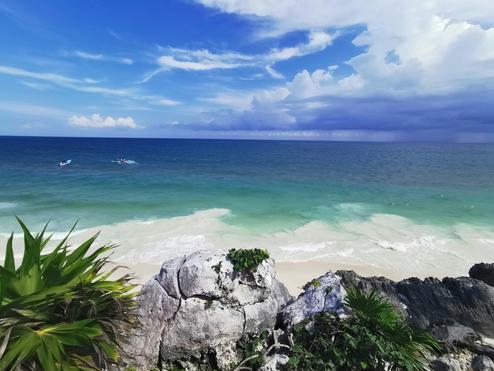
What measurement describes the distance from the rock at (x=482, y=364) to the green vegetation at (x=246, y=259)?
420 cm

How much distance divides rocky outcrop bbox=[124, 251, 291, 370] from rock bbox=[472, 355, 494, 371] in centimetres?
366

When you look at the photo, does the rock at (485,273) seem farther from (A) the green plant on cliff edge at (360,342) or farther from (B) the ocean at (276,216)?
(A) the green plant on cliff edge at (360,342)

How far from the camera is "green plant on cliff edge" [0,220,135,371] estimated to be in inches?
141

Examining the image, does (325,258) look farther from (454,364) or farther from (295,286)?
(454,364)

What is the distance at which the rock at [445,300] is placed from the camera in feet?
28.0

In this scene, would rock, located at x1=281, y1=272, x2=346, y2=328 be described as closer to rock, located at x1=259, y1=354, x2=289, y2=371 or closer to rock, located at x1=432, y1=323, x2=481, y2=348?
rock, located at x1=259, y1=354, x2=289, y2=371

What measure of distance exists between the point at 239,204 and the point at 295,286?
54.6 ft

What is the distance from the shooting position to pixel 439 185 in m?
41.4

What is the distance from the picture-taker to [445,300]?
8977 mm

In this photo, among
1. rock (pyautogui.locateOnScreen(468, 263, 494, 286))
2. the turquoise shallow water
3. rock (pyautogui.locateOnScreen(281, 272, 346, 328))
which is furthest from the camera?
the turquoise shallow water

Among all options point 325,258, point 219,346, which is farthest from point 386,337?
point 325,258

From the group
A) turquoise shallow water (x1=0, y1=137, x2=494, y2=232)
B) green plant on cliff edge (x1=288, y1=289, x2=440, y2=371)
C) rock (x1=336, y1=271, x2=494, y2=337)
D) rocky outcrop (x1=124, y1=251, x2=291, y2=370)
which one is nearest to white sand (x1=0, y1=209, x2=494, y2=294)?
turquoise shallow water (x1=0, y1=137, x2=494, y2=232)

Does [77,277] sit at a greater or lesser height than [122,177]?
greater

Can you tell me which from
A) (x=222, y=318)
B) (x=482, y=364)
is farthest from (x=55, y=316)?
(x=482, y=364)
